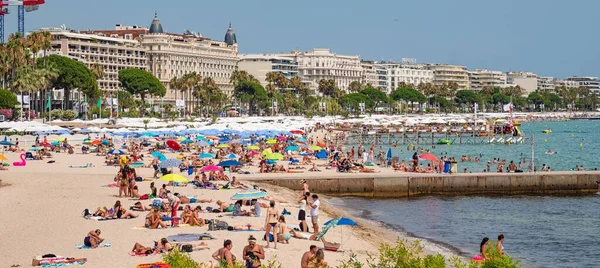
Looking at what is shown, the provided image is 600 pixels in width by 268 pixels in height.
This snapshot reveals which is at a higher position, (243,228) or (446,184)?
(243,228)

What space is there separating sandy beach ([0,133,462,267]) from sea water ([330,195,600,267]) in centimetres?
148

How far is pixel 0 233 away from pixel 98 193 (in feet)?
31.2

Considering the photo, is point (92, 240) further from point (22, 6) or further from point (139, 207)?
point (22, 6)

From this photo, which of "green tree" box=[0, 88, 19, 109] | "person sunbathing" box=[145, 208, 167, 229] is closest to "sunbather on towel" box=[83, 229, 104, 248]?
"person sunbathing" box=[145, 208, 167, 229]

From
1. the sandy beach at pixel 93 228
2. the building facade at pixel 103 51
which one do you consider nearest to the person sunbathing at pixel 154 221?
the sandy beach at pixel 93 228

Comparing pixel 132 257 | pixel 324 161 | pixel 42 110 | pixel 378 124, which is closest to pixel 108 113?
pixel 42 110

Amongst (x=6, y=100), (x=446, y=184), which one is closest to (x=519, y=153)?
(x=446, y=184)

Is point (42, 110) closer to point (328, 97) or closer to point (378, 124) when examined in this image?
point (378, 124)

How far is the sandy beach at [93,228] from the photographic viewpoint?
20609 millimetres

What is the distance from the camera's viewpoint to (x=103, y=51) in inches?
5792

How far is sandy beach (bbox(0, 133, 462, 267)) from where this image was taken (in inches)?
811

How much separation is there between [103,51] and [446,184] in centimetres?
11418

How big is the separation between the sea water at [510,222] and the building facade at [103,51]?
104637 mm

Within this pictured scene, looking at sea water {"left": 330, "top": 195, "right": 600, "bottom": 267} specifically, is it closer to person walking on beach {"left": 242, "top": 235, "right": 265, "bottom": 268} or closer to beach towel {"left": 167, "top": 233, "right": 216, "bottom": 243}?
beach towel {"left": 167, "top": 233, "right": 216, "bottom": 243}
